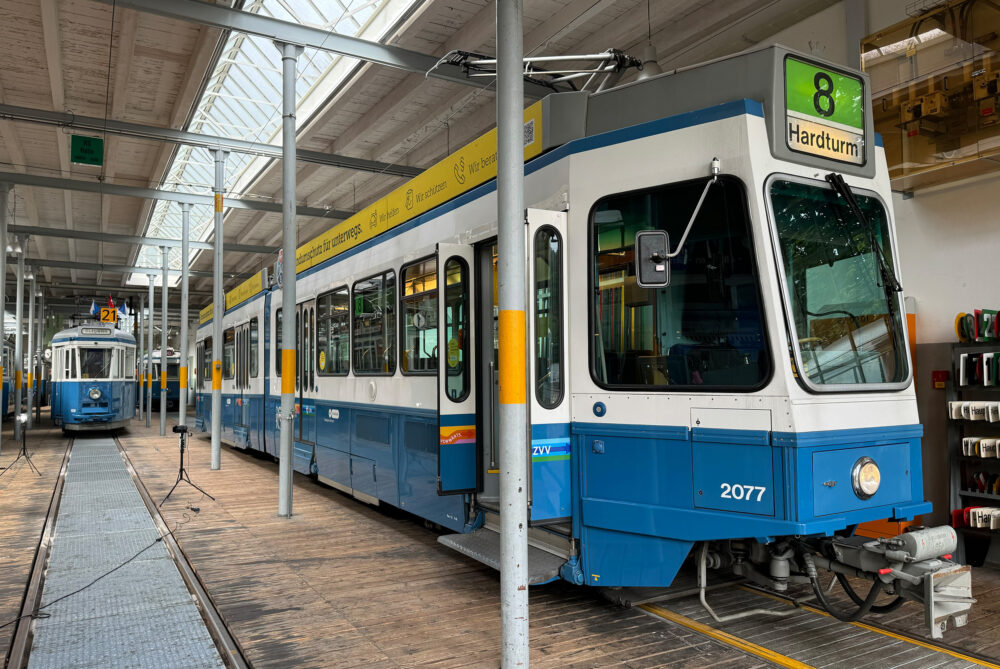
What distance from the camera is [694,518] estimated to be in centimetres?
382

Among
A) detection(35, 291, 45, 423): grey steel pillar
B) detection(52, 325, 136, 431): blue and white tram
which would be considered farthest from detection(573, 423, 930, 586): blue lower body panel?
detection(35, 291, 45, 423): grey steel pillar

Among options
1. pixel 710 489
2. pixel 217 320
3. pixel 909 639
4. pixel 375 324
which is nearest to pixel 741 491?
pixel 710 489

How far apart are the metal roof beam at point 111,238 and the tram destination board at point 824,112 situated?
56.5ft

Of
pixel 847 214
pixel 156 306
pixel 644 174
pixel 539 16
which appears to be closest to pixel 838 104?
pixel 847 214

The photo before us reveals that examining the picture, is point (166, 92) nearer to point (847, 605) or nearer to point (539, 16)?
point (539, 16)

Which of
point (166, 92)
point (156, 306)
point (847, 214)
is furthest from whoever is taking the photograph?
point (156, 306)

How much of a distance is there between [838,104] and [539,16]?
592 cm

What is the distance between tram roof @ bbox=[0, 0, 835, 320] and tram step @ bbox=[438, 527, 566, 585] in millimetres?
5987

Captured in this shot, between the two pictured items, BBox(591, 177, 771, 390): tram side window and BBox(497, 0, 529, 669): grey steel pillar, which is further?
BBox(591, 177, 771, 390): tram side window

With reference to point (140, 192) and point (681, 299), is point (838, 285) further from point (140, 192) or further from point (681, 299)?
point (140, 192)

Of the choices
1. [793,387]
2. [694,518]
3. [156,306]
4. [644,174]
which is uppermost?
[156,306]

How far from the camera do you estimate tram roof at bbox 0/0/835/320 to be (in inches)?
355

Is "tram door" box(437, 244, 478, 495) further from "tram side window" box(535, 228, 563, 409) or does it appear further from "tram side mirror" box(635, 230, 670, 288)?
"tram side mirror" box(635, 230, 670, 288)

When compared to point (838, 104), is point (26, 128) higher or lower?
higher
